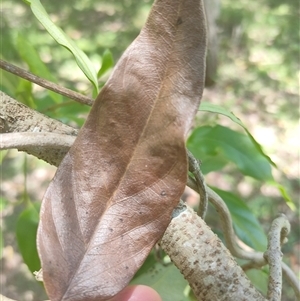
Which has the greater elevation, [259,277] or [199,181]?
[199,181]

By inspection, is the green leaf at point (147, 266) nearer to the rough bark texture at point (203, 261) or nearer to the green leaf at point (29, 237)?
the green leaf at point (29, 237)

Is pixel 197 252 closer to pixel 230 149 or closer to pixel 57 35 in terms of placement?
pixel 57 35

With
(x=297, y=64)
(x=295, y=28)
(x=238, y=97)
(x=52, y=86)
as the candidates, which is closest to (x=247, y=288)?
(x=52, y=86)

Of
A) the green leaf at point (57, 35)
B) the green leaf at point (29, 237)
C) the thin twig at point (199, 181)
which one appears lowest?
the green leaf at point (29, 237)

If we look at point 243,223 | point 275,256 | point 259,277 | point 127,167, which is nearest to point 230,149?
point 243,223

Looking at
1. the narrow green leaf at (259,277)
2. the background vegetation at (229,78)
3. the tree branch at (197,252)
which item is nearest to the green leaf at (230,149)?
the narrow green leaf at (259,277)

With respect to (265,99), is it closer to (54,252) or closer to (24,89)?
(24,89)

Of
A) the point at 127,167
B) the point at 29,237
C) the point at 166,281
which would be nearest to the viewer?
the point at 127,167
